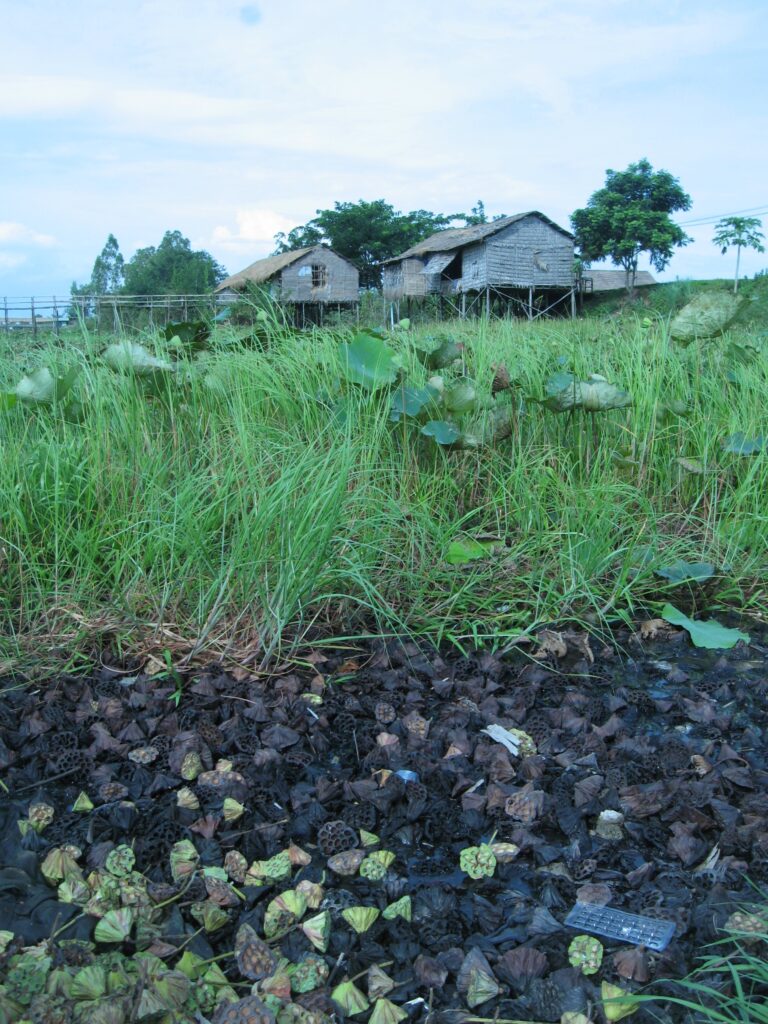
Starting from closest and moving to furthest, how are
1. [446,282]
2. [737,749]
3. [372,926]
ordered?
[372,926]
[737,749]
[446,282]

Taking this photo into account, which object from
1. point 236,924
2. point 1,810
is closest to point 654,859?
point 236,924

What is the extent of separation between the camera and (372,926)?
1.20 meters

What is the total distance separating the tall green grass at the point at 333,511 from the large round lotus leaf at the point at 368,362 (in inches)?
2.7

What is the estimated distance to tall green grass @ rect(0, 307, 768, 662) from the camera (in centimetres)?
204

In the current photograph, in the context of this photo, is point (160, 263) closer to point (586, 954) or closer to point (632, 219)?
point (632, 219)

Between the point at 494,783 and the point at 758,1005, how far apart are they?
0.62 meters

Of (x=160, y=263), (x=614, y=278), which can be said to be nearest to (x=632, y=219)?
(x=614, y=278)

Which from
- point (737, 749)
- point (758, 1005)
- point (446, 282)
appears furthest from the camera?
point (446, 282)

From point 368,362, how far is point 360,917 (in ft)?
6.43

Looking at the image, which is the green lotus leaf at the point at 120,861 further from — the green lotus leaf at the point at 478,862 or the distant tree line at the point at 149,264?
the distant tree line at the point at 149,264

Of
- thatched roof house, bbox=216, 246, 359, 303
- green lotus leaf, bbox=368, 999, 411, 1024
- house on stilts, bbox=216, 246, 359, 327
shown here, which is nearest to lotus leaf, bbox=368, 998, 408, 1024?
green lotus leaf, bbox=368, 999, 411, 1024

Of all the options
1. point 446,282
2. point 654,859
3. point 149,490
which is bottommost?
point 654,859

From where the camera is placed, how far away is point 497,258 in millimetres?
24812

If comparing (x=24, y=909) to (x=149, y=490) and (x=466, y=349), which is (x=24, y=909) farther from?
(x=466, y=349)
